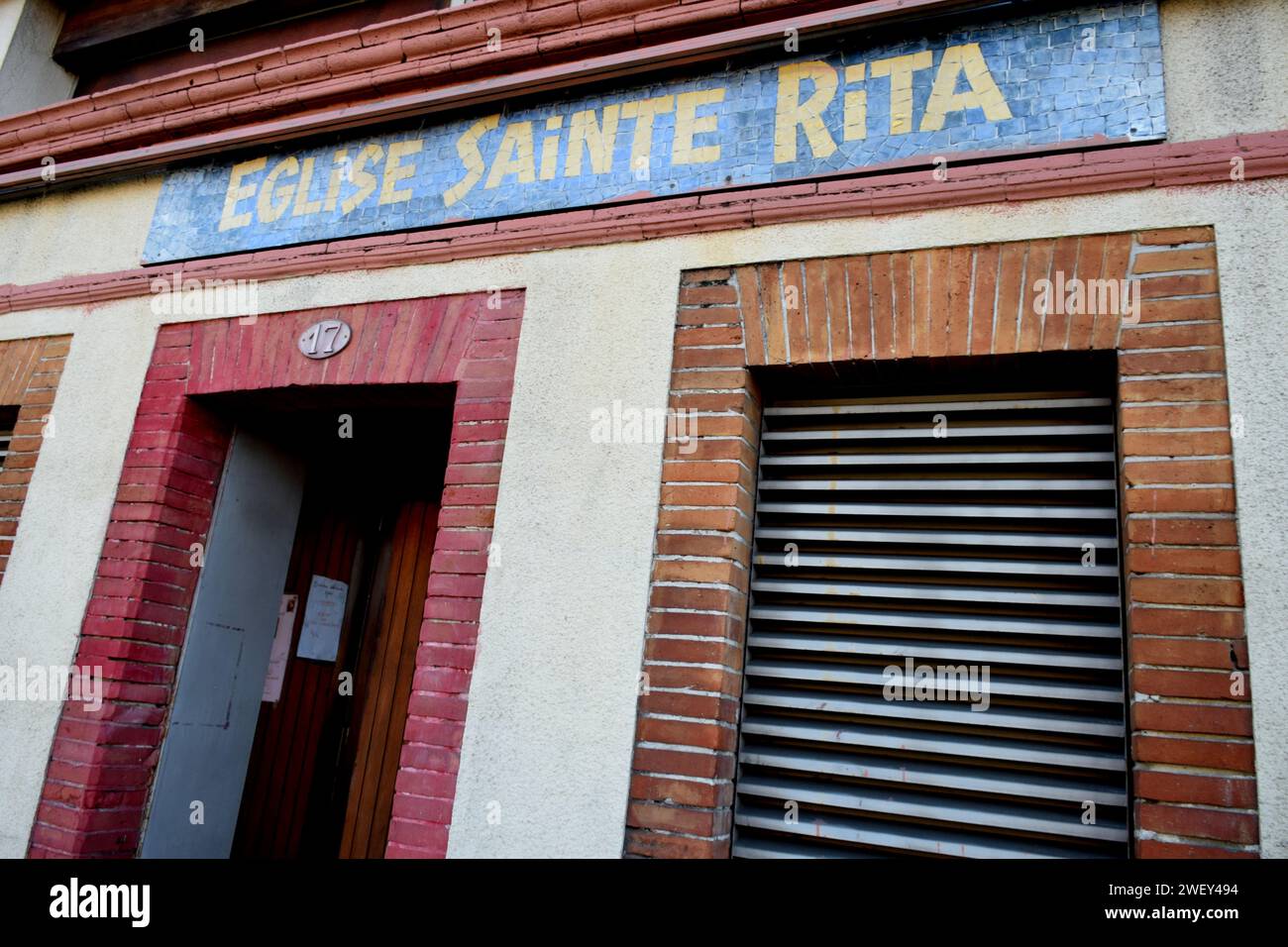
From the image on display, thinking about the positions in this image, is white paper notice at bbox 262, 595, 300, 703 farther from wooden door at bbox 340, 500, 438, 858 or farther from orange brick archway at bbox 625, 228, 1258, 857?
orange brick archway at bbox 625, 228, 1258, 857

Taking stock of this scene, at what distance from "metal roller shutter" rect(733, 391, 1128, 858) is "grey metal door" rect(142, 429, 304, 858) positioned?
7.99 feet

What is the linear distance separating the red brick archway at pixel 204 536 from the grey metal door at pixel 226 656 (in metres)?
0.07

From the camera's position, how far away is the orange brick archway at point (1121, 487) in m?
2.29

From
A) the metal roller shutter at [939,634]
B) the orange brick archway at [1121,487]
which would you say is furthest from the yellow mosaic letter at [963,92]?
the metal roller shutter at [939,634]

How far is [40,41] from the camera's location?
540 cm

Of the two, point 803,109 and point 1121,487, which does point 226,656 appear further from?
point 1121,487

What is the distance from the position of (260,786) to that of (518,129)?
3.21m

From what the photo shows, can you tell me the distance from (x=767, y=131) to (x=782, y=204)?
34cm

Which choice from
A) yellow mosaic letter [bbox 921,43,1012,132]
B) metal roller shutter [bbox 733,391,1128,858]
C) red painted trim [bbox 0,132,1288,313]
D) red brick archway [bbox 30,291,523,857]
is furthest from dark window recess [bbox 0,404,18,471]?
yellow mosaic letter [bbox 921,43,1012,132]

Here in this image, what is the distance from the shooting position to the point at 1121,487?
2584 mm

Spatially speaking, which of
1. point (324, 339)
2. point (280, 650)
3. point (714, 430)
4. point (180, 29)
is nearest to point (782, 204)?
point (714, 430)

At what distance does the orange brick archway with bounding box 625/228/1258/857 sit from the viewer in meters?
2.29
